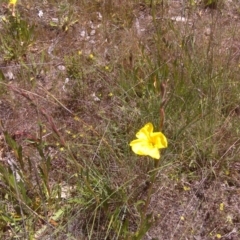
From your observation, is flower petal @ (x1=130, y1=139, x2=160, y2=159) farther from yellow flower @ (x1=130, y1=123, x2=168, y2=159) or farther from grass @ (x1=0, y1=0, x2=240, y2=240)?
grass @ (x1=0, y1=0, x2=240, y2=240)

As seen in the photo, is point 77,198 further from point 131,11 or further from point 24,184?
point 131,11

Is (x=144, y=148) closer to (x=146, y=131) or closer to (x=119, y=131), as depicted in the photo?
(x=146, y=131)

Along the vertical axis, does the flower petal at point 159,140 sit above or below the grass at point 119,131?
above

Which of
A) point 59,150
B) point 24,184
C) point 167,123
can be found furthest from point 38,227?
point 167,123

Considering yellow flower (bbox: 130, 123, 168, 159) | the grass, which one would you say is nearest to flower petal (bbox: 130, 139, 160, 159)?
yellow flower (bbox: 130, 123, 168, 159)

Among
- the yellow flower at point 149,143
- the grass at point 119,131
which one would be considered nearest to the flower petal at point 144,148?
the yellow flower at point 149,143

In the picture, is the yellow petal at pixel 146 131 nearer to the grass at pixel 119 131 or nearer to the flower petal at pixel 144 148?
the flower petal at pixel 144 148
